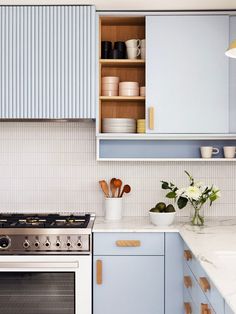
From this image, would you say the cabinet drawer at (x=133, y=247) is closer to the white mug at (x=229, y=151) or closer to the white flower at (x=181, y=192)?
the white flower at (x=181, y=192)

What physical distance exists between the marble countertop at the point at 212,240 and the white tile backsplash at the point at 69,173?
18 centimetres

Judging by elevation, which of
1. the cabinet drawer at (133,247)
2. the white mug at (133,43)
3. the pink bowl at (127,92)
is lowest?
the cabinet drawer at (133,247)

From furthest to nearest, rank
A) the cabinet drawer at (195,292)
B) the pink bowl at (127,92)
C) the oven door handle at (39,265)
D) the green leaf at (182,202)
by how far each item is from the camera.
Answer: the pink bowl at (127,92) < the green leaf at (182,202) < the oven door handle at (39,265) < the cabinet drawer at (195,292)

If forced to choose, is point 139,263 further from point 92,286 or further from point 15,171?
point 15,171

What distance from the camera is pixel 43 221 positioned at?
3080 millimetres

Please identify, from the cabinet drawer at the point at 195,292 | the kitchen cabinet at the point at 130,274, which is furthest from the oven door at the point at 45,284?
the cabinet drawer at the point at 195,292

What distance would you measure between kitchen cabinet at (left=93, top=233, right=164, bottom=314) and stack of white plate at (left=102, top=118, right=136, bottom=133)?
74cm

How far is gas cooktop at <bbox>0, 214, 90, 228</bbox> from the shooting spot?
2.93 m

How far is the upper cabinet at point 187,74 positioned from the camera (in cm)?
311

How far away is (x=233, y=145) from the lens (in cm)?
342

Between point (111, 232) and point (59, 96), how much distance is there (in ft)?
3.21

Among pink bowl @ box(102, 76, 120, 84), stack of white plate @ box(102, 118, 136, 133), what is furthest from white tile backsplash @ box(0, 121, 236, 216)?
pink bowl @ box(102, 76, 120, 84)

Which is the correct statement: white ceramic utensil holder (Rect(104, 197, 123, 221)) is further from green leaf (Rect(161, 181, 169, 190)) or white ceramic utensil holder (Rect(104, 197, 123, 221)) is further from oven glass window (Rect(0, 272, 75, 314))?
oven glass window (Rect(0, 272, 75, 314))

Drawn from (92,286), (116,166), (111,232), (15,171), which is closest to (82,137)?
(116,166)
